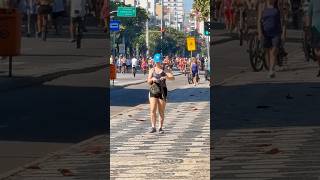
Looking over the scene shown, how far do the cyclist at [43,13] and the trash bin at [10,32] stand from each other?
0.16 meters

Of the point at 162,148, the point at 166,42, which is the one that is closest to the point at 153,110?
the point at 162,148

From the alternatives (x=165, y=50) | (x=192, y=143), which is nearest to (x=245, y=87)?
(x=192, y=143)

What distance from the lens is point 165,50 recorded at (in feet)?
244

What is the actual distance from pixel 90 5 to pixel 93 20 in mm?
100

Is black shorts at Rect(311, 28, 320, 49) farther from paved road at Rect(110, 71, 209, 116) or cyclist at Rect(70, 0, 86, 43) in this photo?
paved road at Rect(110, 71, 209, 116)

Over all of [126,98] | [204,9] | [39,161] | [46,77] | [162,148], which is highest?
[204,9]

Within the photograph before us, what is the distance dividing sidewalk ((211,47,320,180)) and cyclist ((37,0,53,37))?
1.12 meters

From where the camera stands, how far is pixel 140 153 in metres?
7.95

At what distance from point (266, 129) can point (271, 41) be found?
1.74 feet

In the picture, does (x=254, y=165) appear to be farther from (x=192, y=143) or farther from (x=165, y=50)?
(x=165, y=50)

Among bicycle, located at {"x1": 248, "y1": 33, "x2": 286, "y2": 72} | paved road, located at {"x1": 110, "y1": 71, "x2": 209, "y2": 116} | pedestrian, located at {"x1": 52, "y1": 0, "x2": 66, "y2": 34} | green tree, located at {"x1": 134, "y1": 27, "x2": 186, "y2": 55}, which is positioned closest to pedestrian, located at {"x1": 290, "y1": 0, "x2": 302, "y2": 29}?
bicycle, located at {"x1": 248, "y1": 33, "x2": 286, "y2": 72}

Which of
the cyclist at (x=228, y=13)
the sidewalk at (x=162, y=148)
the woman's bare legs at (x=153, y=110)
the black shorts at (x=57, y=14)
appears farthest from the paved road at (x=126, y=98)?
the cyclist at (x=228, y=13)

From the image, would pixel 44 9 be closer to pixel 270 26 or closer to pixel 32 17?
pixel 32 17

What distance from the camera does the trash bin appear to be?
3.55 meters
